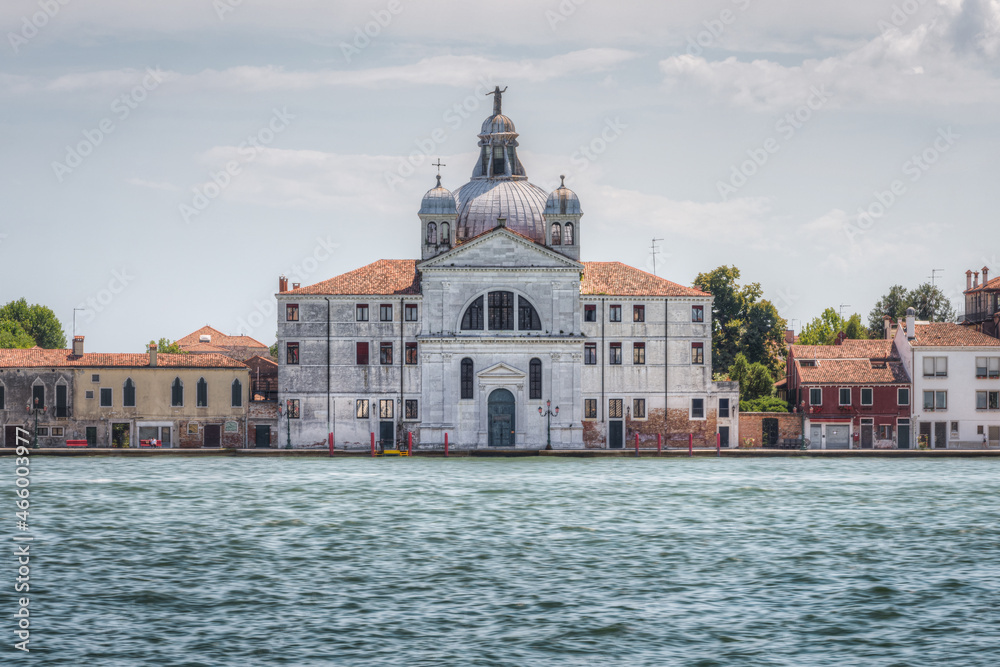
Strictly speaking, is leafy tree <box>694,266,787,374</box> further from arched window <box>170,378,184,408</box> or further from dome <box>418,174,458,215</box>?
arched window <box>170,378,184,408</box>

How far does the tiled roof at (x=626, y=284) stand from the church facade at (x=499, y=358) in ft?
0.44

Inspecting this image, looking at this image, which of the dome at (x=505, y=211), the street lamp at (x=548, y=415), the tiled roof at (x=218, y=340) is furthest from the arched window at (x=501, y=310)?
the tiled roof at (x=218, y=340)

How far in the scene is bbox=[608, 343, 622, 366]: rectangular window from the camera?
205 feet

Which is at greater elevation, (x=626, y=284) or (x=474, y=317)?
(x=626, y=284)

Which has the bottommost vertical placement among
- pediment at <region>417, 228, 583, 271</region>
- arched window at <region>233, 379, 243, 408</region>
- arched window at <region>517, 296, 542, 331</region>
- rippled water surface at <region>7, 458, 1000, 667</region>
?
rippled water surface at <region>7, 458, 1000, 667</region>

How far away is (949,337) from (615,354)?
614 inches

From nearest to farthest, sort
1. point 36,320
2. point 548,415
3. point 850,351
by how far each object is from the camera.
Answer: point 548,415, point 850,351, point 36,320

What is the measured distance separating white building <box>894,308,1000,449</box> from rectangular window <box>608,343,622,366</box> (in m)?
13.3

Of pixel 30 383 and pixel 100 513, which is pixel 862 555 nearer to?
pixel 100 513

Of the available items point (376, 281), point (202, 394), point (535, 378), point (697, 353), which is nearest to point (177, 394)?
point (202, 394)

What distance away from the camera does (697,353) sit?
62656 millimetres

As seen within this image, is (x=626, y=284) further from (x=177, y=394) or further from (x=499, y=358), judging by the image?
(x=177, y=394)

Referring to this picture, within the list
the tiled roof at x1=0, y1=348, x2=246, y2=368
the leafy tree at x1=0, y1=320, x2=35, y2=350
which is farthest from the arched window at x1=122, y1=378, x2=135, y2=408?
the leafy tree at x1=0, y1=320, x2=35, y2=350

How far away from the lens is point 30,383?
2446 inches
